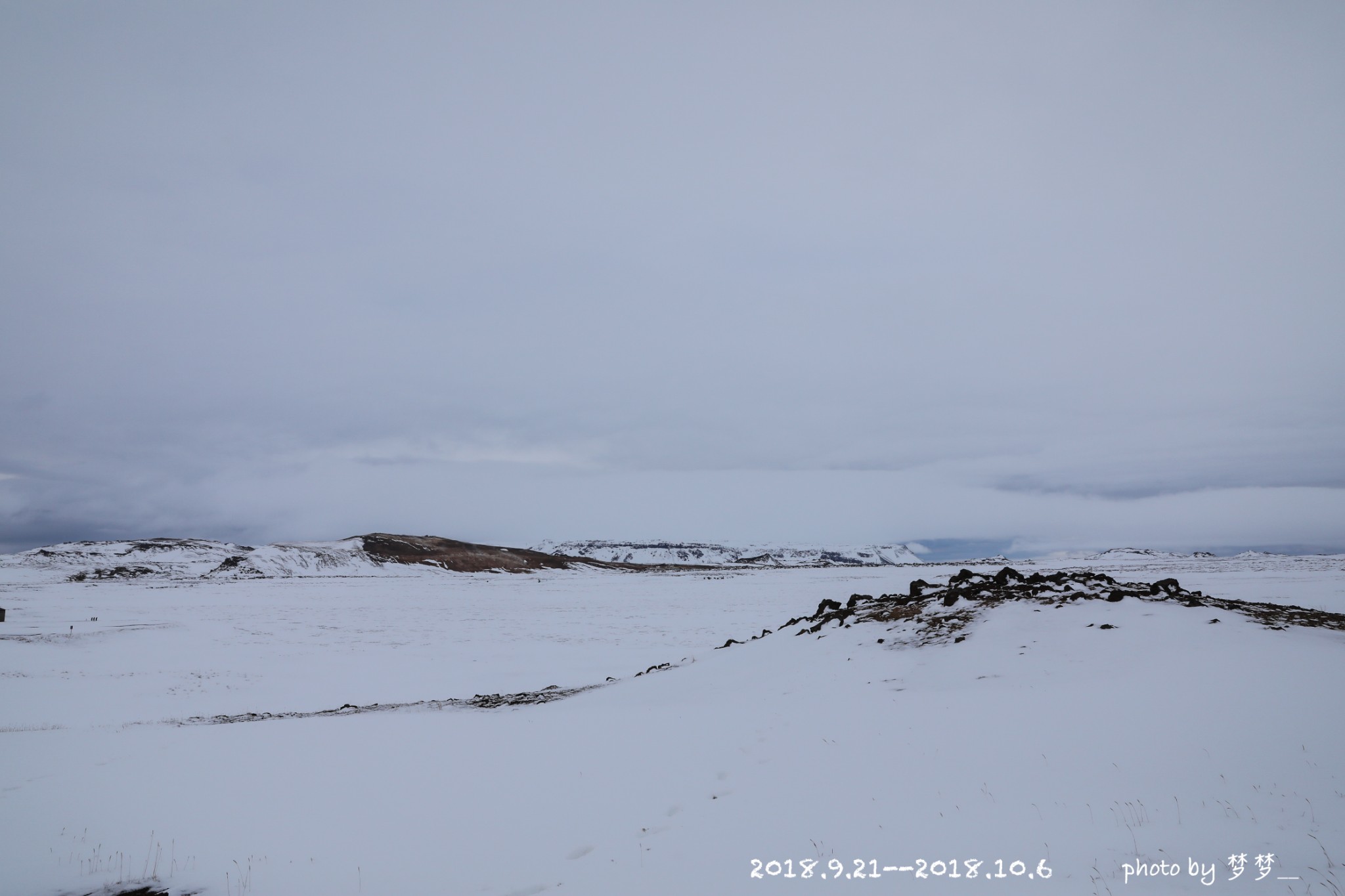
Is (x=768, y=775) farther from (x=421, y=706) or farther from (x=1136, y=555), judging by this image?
(x=1136, y=555)

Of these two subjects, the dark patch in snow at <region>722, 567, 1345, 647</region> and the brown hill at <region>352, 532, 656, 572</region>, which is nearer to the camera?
Answer: the dark patch in snow at <region>722, 567, 1345, 647</region>

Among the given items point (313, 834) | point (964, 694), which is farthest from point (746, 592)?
point (313, 834)

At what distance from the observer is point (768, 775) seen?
6.61 metres

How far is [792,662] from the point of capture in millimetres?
11234

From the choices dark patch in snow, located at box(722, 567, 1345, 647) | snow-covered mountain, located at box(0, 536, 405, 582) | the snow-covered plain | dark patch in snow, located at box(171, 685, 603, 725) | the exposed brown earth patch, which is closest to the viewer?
the snow-covered plain

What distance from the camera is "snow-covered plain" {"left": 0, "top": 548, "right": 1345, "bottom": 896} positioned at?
4.73m

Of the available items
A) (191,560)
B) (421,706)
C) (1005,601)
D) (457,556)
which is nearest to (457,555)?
(457,556)

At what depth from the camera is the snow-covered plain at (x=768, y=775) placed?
4.73 meters

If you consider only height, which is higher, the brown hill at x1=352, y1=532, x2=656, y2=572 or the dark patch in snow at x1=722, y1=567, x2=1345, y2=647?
the dark patch in snow at x1=722, y1=567, x2=1345, y2=647

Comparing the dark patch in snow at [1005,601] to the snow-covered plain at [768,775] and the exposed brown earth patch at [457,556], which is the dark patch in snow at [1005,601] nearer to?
the snow-covered plain at [768,775]

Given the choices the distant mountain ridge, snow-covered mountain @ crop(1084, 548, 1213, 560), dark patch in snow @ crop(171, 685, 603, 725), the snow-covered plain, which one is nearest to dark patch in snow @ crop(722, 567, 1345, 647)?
the snow-covered plain

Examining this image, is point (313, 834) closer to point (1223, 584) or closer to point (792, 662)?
point (792, 662)

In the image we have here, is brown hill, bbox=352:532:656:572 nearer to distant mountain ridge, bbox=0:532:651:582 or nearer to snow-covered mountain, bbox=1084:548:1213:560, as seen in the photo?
distant mountain ridge, bbox=0:532:651:582

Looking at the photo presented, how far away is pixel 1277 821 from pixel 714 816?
4.15 m
